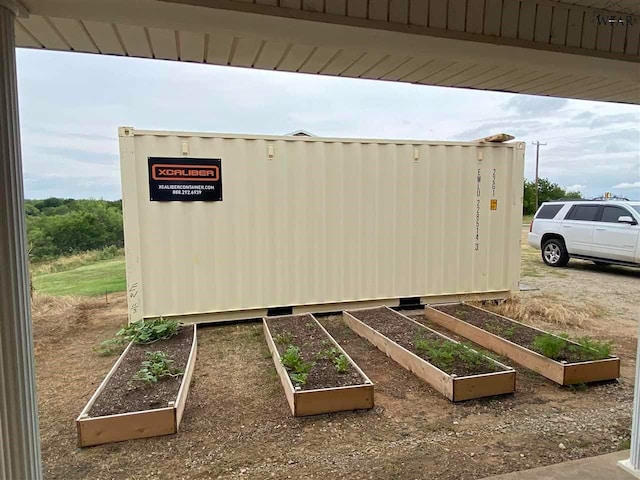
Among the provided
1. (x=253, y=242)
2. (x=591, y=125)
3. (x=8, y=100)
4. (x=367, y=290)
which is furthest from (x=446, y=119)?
(x=591, y=125)

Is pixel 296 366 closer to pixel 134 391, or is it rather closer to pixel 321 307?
pixel 134 391

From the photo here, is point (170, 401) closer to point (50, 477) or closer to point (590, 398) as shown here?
point (50, 477)

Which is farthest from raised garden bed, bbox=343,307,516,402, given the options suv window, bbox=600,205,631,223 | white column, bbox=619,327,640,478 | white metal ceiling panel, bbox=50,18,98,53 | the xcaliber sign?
suv window, bbox=600,205,631,223

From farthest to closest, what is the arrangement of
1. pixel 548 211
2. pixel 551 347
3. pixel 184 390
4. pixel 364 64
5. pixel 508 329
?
pixel 548 211 < pixel 508 329 < pixel 551 347 < pixel 184 390 < pixel 364 64

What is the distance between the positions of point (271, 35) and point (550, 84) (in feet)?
6.14

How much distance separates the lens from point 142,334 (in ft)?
13.6

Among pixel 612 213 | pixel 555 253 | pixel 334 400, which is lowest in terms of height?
pixel 334 400

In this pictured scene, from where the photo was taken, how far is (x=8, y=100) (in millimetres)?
1298

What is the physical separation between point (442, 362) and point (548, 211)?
27.2 feet

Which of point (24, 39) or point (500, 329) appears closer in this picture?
point (24, 39)

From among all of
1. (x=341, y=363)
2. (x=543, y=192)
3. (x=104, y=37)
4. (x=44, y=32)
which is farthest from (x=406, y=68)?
(x=543, y=192)

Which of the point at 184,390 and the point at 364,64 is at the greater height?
the point at 364,64

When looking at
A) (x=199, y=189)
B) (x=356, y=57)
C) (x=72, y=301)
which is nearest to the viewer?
(x=356, y=57)

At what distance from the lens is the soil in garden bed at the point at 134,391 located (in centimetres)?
274
